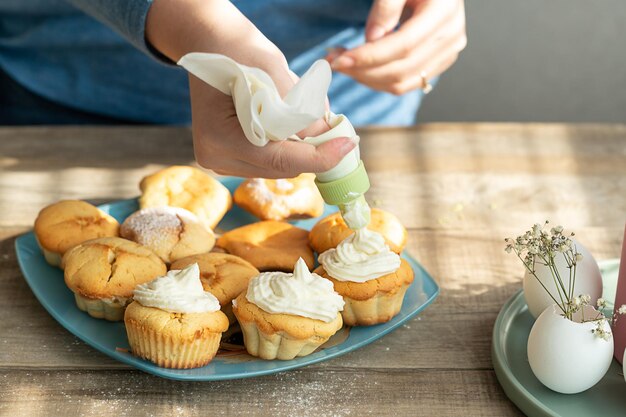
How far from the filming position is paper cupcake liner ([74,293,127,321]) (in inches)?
46.2

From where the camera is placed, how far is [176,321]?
43.0 inches

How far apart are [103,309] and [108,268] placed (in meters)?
0.05

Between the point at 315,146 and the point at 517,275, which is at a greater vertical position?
the point at 315,146

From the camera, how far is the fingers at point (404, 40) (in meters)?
1.51

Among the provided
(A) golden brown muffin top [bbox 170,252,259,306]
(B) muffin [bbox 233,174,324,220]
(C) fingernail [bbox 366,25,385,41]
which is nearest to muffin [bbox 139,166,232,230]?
(B) muffin [bbox 233,174,324,220]

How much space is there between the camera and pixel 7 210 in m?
1.48

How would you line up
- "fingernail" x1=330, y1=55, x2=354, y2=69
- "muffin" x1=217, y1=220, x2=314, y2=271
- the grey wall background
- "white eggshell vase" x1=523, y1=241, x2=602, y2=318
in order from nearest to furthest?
"white eggshell vase" x1=523, y1=241, x2=602, y2=318 → "muffin" x1=217, y1=220, x2=314, y2=271 → "fingernail" x1=330, y1=55, x2=354, y2=69 → the grey wall background

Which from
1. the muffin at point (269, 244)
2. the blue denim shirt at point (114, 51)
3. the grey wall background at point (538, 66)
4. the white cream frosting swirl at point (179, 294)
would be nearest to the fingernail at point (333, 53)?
the blue denim shirt at point (114, 51)

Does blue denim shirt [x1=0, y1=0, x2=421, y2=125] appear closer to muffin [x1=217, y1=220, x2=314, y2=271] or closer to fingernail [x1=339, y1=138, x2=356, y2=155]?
muffin [x1=217, y1=220, x2=314, y2=271]

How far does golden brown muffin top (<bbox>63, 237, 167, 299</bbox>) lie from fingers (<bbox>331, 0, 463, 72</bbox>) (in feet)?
1.65

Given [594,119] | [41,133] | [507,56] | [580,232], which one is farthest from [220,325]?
[594,119]

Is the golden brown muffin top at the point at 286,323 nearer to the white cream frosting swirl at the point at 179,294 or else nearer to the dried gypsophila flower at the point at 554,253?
the white cream frosting swirl at the point at 179,294

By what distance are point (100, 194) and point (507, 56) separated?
1.52m

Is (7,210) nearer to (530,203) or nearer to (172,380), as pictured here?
(172,380)
